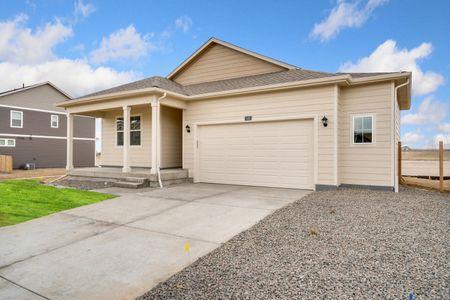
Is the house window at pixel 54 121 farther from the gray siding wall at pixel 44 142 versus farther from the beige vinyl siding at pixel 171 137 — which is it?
the beige vinyl siding at pixel 171 137

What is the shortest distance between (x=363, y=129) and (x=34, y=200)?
30.5 feet

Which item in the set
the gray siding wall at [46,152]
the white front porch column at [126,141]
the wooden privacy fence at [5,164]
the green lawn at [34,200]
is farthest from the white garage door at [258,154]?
the gray siding wall at [46,152]

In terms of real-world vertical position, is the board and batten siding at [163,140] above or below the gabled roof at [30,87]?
below

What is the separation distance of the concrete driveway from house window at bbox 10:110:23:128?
17071mm

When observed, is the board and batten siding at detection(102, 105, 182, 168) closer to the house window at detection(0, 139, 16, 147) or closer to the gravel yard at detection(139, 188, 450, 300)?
the gravel yard at detection(139, 188, 450, 300)

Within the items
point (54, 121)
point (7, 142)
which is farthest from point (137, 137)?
point (54, 121)

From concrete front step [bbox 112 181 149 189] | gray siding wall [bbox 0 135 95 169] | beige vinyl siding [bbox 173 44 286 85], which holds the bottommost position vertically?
concrete front step [bbox 112 181 149 189]

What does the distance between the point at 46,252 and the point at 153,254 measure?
149 cm

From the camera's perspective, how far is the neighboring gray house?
719 inches

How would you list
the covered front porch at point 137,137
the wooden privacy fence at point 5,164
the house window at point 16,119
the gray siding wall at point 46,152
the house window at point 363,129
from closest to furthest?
the house window at point 363,129 < the covered front porch at point 137,137 < the wooden privacy fence at point 5,164 < the house window at point 16,119 < the gray siding wall at point 46,152

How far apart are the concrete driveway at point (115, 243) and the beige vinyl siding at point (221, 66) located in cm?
657

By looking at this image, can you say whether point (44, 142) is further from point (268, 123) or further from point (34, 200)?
point (268, 123)

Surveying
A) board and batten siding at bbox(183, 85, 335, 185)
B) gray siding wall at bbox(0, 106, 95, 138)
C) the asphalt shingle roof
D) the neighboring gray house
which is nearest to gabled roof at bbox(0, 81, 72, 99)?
the neighboring gray house

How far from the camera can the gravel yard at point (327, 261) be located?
2.42m
